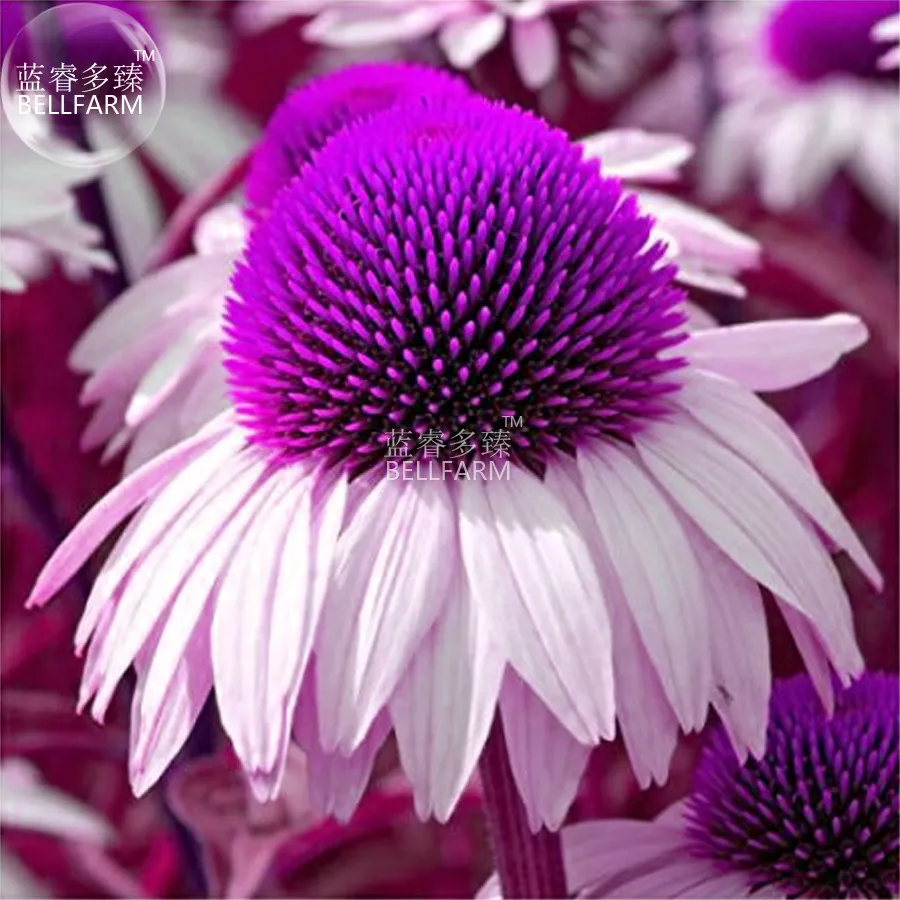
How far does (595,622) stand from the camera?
363 mm

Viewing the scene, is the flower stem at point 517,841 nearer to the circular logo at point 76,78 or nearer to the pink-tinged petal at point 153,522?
the pink-tinged petal at point 153,522

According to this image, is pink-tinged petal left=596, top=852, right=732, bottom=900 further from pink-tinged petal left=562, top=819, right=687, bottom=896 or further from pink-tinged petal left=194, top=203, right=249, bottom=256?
pink-tinged petal left=194, top=203, right=249, bottom=256

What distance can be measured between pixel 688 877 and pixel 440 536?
12cm

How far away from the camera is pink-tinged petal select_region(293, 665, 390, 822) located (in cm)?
37

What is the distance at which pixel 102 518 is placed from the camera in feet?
1.37

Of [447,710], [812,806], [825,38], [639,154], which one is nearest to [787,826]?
[812,806]

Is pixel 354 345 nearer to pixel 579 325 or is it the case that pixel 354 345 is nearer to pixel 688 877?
pixel 579 325

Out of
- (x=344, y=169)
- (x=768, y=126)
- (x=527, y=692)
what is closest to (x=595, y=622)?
(x=527, y=692)

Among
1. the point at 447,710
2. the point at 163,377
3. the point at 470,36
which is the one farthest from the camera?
the point at 470,36

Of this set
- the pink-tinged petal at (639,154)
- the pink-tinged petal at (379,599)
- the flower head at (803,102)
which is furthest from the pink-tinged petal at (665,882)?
the flower head at (803,102)

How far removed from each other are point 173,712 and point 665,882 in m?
0.13

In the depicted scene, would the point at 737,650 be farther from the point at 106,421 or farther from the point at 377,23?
the point at 377,23

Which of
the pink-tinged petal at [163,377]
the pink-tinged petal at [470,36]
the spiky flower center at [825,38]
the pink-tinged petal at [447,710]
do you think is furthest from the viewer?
the spiky flower center at [825,38]

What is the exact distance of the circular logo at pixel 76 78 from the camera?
21.8 inches
